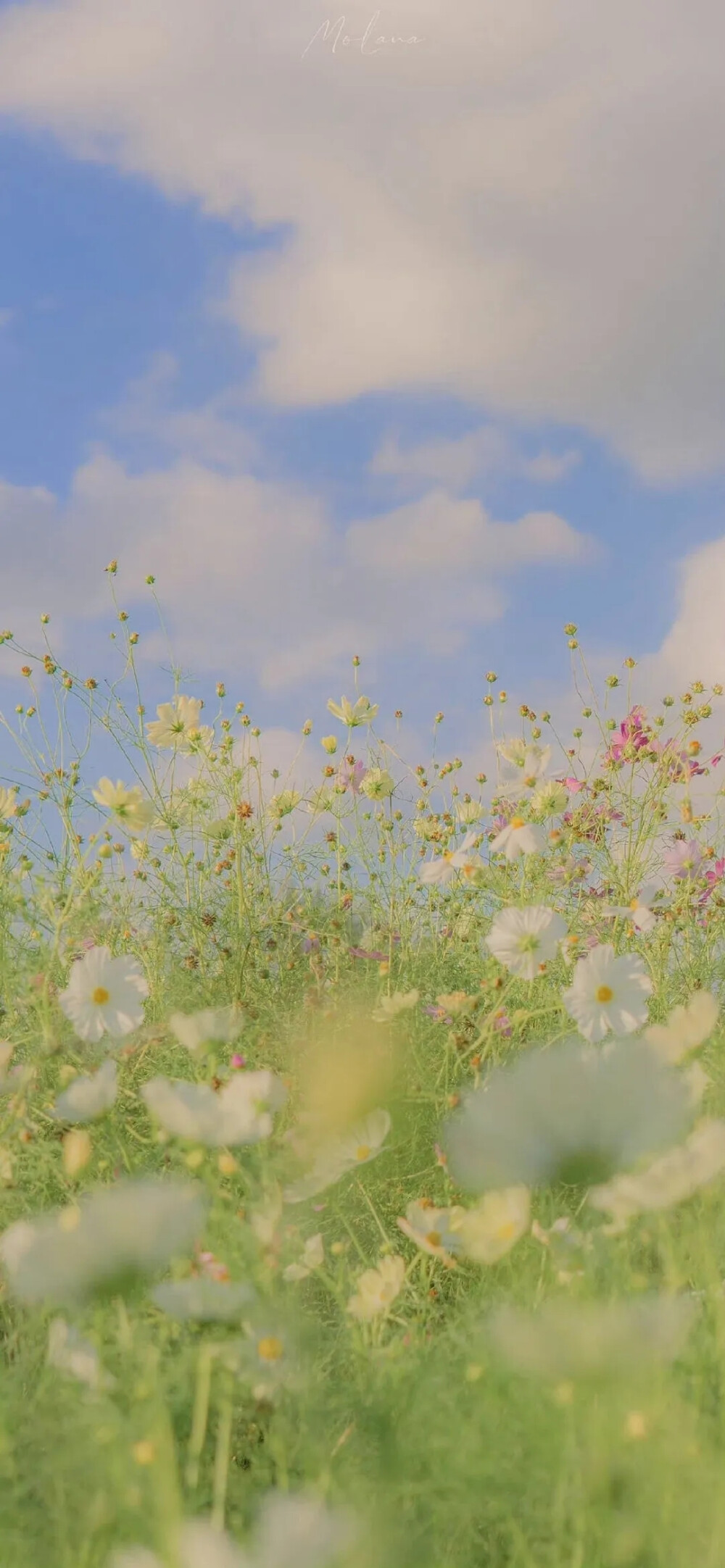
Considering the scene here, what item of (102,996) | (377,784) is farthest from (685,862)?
(102,996)

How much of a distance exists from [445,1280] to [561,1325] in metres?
1.29

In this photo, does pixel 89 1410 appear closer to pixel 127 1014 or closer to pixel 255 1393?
pixel 255 1393

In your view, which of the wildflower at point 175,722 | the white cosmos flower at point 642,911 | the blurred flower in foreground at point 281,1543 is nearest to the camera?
the blurred flower in foreground at point 281,1543

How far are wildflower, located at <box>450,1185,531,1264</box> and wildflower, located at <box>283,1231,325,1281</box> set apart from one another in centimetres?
20

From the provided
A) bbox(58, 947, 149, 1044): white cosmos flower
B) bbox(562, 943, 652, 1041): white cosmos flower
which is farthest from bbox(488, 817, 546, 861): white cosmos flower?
bbox(58, 947, 149, 1044): white cosmos flower

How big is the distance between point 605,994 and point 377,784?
1.76 metres

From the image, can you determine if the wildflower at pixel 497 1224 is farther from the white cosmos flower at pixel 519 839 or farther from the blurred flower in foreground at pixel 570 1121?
the white cosmos flower at pixel 519 839

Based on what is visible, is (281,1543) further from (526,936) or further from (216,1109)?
(526,936)

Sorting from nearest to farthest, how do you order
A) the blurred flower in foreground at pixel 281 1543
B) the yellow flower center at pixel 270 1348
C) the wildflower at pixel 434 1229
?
1. the blurred flower in foreground at pixel 281 1543
2. the yellow flower center at pixel 270 1348
3. the wildflower at pixel 434 1229

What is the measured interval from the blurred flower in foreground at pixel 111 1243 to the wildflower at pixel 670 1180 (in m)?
0.36

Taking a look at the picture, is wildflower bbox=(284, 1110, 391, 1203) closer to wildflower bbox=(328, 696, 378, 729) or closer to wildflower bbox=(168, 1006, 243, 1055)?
wildflower bbox=(168, 1006, 243, 1055)

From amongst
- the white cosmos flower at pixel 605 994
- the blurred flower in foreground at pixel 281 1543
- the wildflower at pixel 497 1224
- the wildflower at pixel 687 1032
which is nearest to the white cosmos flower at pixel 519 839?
the white cosmos flower at pixel 605 994

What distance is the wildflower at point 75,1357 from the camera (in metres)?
1.12

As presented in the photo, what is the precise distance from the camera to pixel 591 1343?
0.97m
